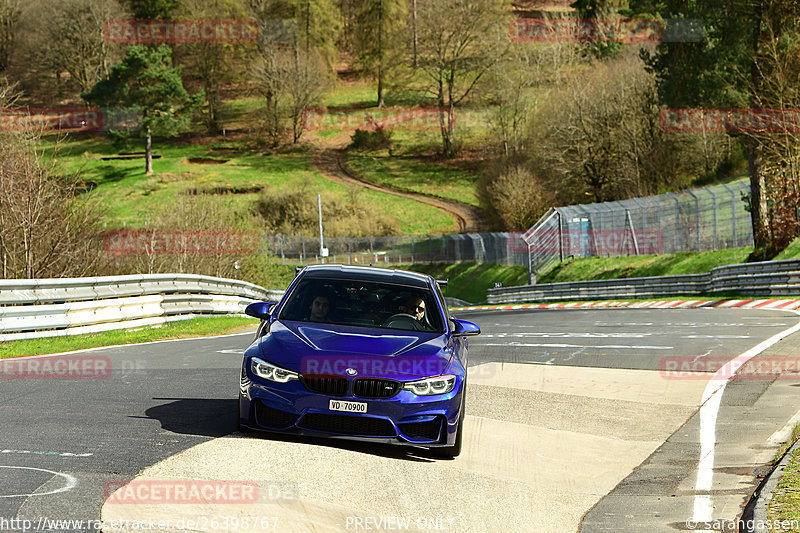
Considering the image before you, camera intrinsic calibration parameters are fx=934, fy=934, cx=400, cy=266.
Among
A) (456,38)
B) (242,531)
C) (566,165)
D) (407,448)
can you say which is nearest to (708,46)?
(566,165)

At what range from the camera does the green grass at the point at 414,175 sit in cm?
9338

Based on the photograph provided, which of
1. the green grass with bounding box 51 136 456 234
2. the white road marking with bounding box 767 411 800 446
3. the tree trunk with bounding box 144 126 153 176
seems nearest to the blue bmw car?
the white road marking with bounding box 767 411 800 446

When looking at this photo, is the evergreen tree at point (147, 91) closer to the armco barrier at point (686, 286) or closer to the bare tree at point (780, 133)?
the armco barrier at point (686, 286)

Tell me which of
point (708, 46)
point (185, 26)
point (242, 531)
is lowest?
point (242, 531)

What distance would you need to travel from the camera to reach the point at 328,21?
11412 cm

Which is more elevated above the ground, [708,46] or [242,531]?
[708,46]

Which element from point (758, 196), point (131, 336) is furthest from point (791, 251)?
point (131, 336)

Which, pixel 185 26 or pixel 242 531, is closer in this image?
pixel 242 531

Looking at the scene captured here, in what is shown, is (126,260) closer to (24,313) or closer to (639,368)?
(24,313)

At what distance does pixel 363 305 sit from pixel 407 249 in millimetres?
61482

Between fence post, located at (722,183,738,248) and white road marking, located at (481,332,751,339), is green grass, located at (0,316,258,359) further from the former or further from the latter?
fence post, located at (722,183,738,248)

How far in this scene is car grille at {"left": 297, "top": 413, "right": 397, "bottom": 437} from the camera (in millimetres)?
7449

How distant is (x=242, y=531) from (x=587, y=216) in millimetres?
44387

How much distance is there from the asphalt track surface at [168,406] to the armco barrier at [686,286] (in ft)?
27.1
